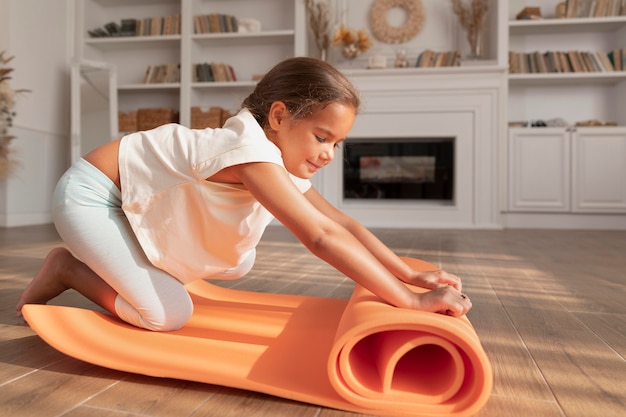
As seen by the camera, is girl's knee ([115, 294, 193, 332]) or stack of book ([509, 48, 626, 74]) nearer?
girl's knee ([115, 294, 193, 332])

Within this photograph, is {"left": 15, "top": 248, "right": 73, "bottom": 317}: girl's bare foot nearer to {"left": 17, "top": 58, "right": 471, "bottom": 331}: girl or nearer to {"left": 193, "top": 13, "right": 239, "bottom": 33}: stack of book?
{"left": 17, "top": 58, "right": 471, "bottom": 331}: girl

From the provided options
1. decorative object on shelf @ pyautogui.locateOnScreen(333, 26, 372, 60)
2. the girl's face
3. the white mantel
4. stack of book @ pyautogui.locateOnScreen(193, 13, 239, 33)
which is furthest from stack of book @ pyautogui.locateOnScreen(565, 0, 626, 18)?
the girl's face

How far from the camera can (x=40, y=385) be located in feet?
2.85

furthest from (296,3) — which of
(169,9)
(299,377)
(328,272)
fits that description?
(299,377)

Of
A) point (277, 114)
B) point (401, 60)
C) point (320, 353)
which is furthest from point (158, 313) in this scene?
point (401, 60)

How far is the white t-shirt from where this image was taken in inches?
39.8

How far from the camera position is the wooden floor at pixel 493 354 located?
2.61ft

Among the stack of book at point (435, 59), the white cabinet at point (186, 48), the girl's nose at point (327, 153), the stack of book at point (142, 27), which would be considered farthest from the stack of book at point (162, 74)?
the girl's nose at point (327, 153)

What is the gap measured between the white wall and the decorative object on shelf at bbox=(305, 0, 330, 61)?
2.48 meters

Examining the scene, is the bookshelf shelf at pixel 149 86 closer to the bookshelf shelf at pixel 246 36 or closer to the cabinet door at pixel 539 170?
the bookshelf shelf at pixel 246 36

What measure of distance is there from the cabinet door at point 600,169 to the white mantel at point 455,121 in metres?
0.68

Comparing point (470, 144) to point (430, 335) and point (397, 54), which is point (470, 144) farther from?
point (430, 335)

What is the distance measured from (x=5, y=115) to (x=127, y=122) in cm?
142

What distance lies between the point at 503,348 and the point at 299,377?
1.60ft
